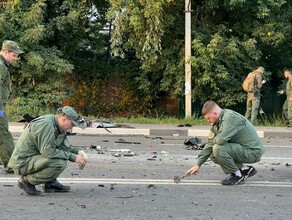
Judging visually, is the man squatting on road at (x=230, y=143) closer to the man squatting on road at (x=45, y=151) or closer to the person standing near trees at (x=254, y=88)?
the man squatting on road at (x=45, y=151)

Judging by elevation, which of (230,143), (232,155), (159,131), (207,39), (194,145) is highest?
(207,39)

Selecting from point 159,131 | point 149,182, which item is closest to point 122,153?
point 149,182

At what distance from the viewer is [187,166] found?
871 centimetres

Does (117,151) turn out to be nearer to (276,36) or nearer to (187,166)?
(187,166)

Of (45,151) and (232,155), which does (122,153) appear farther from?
(45,151)

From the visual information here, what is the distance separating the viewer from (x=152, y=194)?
6602 millimetres

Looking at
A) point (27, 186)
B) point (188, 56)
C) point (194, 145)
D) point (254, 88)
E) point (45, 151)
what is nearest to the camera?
point (45, 151)

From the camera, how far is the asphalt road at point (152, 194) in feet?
18.7

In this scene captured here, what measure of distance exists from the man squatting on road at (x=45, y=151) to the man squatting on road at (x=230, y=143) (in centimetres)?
162

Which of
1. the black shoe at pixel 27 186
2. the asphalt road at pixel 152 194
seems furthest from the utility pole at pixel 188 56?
the black shoe at pixel 27 186

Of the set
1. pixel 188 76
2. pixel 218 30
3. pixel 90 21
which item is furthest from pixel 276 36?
pixel 90 21

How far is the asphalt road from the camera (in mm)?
5711

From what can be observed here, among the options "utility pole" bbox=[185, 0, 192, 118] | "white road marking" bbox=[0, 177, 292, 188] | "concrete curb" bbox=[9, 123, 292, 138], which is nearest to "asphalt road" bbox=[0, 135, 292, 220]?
"white road marking" bbox=[0, 177, 292, 188]

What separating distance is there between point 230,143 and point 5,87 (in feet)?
10.1
